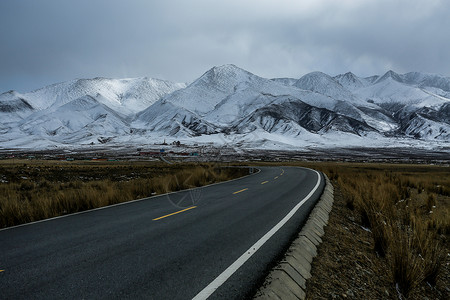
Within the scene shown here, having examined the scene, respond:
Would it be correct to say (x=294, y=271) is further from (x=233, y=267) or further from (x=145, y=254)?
(x=145, y=254)

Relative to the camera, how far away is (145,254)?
15.7 ft

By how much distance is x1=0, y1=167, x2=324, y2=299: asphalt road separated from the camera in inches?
142

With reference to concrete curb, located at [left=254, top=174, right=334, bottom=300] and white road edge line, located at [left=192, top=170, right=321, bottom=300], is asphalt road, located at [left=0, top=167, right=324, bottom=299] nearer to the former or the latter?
white road edge line, located at [left=192, top=170, right=321, bottom=300]

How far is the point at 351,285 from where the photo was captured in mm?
4172

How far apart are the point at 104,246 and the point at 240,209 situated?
15.3 feet

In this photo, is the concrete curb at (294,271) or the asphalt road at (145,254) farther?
the asphalt road at (145,254)

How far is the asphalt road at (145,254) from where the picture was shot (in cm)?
361

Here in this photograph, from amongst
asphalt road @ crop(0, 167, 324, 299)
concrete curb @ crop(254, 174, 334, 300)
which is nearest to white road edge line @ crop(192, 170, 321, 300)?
asphalt road @ crop(0, 167, 324, 299)

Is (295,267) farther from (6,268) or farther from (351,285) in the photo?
(6,268)

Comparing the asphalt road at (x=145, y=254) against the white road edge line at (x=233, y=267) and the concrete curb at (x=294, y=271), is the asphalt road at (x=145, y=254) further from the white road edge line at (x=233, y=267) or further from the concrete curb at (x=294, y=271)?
the concrete curb at (x=294, y=271)

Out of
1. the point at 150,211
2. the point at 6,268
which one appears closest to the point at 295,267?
the point at 6,268

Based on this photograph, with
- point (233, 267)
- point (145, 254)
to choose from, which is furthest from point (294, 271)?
point (145, 254)

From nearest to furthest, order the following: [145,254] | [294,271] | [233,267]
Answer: [294,271] < [233,267] < [145,254]

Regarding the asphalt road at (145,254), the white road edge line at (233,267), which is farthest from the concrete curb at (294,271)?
the white road edge line at (233,267)
